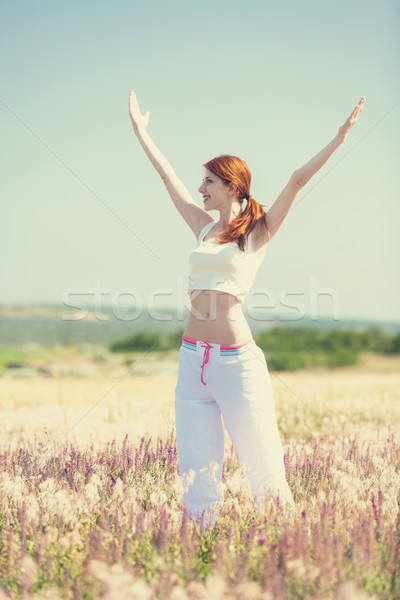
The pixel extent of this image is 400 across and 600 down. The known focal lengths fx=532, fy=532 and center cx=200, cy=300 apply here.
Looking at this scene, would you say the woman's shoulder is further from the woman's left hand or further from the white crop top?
the woman's left hand

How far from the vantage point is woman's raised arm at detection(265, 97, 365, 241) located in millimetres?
3453

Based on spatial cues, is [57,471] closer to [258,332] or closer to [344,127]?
[344,127]

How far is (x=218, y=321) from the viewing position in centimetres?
347

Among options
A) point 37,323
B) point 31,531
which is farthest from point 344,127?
Result: point 37,323

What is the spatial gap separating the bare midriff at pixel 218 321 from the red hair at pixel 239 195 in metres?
0.38

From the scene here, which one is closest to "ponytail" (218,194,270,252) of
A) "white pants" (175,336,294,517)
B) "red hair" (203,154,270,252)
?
"red hair" (203,154,270,252)

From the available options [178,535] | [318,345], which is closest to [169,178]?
[178,535]

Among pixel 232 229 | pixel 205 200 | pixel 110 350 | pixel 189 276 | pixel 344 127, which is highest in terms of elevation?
pixel 344 127

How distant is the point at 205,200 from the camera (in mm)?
3885

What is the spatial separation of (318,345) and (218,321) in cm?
2676

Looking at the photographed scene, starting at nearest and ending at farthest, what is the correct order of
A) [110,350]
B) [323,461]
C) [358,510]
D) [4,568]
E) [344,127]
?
[4,568]
[358,510]
[344,127]
[323,461]
[110,350]

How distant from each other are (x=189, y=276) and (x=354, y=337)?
27146 millimetres

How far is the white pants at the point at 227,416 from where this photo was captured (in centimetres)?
339

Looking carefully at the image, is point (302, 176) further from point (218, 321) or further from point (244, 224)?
point (218, 321)
